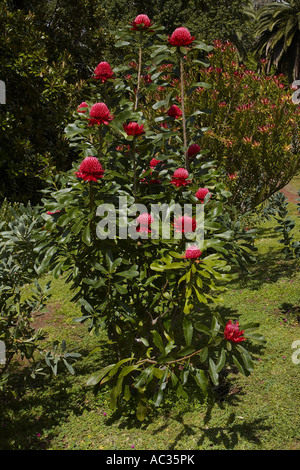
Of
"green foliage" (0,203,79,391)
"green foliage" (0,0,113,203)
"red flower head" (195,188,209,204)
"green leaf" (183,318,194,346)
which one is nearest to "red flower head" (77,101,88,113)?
"green foliage" (0,203,79,391)

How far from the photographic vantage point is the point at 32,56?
700 cm

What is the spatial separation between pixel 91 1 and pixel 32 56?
9.55 ft

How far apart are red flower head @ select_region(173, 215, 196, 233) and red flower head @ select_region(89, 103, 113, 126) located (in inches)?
27.7

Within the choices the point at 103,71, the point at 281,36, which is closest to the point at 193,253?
the point at 103,71

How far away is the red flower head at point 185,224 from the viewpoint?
7.65 feet

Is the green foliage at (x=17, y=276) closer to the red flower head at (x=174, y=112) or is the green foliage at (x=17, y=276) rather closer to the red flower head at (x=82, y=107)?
the red flower head at (x=82, y=107)

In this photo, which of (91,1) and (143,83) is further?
(91,1)

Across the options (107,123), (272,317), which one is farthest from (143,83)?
(272,317)

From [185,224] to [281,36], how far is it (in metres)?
22.3

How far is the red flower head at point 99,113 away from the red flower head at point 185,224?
0.70 m

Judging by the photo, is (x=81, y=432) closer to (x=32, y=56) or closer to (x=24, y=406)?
(x=24, y=406)

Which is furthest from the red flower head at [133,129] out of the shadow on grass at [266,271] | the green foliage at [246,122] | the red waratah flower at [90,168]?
the shadow on grass at [266,271]

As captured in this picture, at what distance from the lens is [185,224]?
7.68 ft

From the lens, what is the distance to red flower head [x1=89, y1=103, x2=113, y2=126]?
2215mm
